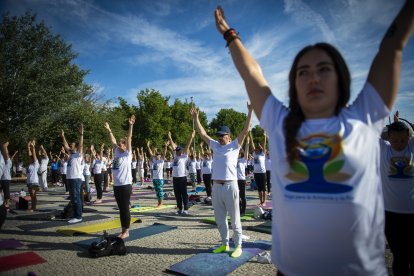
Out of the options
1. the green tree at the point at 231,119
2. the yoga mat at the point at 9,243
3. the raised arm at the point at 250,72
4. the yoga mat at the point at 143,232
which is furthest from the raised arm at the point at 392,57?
the green tree at the point at 231,119

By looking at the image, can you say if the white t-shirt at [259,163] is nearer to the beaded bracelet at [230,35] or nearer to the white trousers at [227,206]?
the white trousers at [227,206]

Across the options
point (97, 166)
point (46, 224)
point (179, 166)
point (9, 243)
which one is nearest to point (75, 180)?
point (46, 224)

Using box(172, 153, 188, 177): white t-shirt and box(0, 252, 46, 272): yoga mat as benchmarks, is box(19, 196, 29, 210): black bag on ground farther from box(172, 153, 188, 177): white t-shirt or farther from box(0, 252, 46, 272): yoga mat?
box(172, 153, 188, 177): white t-shirt

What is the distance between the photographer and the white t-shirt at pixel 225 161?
19.2 feet

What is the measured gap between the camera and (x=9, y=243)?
690 centimetres

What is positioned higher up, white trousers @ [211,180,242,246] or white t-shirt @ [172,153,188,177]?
white t-shirt @ [172,153,188,177]

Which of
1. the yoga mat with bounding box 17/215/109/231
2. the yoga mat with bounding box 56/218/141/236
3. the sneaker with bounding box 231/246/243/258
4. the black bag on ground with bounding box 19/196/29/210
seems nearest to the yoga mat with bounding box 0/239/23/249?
the yoga mat with bounding box 56/218/141/236

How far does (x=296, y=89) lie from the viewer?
186 cm

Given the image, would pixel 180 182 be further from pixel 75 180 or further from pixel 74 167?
pixel 74 167

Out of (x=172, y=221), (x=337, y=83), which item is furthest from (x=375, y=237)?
(x=172, y=221)

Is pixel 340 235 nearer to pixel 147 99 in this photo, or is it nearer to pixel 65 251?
pixel 65 251

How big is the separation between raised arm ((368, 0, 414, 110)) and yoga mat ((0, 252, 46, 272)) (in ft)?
22.5

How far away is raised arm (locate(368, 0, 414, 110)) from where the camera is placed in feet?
5.21

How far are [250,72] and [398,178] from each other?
11.3 ft
